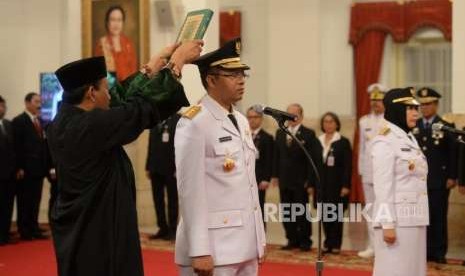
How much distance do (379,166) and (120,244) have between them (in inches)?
93.2

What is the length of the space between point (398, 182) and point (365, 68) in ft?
24.1

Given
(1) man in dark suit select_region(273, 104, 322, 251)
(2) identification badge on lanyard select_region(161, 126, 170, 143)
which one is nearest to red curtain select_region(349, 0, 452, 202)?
(1) man in dark suit select_region(273, 104, 322, 251)

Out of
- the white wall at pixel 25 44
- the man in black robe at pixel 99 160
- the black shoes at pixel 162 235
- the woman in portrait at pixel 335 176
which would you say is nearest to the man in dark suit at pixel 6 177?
A: the black shoes at pixel 162 235

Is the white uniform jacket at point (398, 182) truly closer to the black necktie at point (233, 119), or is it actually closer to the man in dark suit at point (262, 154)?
the black necktie at point (233, 119)

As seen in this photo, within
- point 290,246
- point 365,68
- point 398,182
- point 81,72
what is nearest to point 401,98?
point 398,182

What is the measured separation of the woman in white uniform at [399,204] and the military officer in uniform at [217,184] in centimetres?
140

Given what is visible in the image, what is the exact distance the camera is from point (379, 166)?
5.05 meters

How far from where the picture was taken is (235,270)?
3742mm

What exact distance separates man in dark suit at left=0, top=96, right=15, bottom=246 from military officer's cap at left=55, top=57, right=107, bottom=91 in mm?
6804

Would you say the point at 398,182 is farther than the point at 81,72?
Yes

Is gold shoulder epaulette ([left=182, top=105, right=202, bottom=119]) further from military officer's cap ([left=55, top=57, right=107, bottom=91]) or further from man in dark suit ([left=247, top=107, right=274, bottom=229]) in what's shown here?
man in dark suit ([left=247, top=107, right=274, bottom=229])

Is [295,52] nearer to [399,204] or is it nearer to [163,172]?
[163,172]

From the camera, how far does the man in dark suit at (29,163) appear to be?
32.5 ft

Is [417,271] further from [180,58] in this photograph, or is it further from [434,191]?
[434,191]
